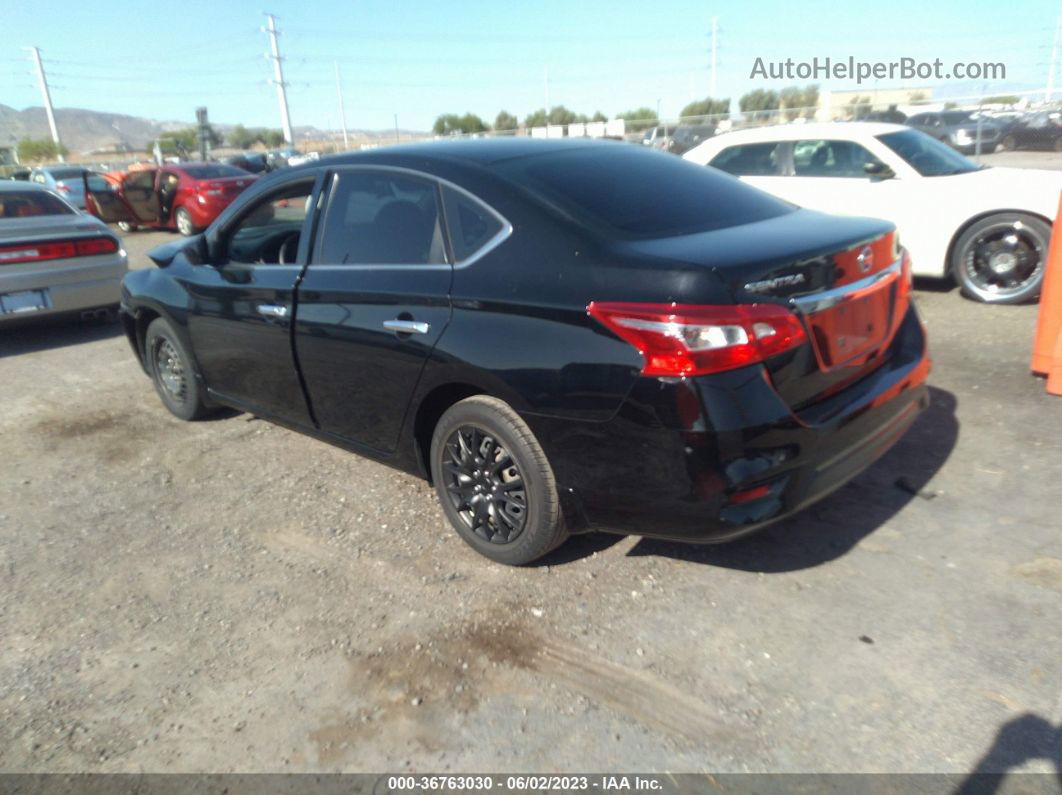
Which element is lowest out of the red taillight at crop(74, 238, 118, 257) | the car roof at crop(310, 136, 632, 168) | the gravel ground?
the gravel ground

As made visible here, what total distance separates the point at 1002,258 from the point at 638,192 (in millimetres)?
5103

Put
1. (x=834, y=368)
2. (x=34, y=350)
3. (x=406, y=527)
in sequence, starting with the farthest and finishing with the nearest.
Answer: (x=34, y=350) < (x=406, y=527) < (x=834, y=368)

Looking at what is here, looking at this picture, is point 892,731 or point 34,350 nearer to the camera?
point 892,731

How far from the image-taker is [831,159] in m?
7.90

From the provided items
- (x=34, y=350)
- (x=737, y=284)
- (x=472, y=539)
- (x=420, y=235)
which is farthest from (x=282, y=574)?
(x=34, y=350)

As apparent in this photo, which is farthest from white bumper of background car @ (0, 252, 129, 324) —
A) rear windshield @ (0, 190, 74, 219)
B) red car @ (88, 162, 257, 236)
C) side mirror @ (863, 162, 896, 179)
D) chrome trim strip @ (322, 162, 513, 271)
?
red car @ (88, 162, 257, 236)

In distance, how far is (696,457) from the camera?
103 inches

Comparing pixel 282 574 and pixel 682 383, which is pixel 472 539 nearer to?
pixel 282 574

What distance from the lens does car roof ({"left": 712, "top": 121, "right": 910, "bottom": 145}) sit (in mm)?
7770

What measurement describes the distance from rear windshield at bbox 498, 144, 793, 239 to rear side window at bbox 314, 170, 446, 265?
0.40 m

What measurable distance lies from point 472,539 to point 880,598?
63.8 inches

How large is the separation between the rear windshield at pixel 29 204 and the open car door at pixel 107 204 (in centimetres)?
823

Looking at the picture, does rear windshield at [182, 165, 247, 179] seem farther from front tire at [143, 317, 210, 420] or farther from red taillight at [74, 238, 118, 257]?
front tire at [143, 317, 210, 420]

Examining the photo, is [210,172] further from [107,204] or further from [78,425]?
[78,425]
